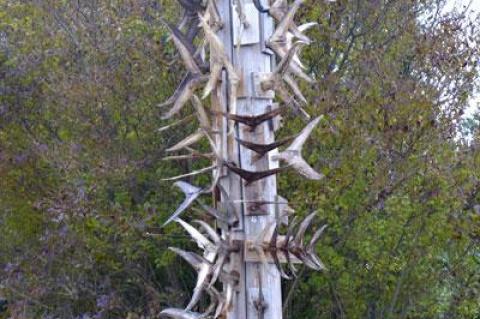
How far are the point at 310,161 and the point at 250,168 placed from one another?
344 cm

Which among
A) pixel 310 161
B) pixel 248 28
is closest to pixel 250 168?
pixel 248 28

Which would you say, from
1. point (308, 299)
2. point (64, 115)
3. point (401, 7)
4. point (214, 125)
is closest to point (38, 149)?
point (64, 115)

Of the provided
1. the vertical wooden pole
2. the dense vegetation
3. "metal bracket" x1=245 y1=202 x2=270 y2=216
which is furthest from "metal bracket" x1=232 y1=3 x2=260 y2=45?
the dense vegetation

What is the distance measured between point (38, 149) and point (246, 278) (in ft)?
14.1

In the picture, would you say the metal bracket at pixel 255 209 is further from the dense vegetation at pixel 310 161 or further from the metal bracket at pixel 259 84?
the dense vegetation at pixel 310 161

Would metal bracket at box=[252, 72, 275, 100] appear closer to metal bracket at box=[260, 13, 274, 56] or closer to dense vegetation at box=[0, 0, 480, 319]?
metal bracket at box=[260, 13, 274, 56]

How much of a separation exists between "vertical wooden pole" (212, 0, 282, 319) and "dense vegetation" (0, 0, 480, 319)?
3.19 m

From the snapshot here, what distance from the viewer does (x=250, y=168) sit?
1.86 metres

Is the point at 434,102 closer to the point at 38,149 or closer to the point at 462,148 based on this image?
the point at 462,148

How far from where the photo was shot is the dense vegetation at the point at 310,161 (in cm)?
525

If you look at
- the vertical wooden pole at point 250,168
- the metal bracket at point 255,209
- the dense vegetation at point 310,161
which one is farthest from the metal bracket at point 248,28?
the dense vegetation at point 310,161

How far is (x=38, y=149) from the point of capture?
233 inches

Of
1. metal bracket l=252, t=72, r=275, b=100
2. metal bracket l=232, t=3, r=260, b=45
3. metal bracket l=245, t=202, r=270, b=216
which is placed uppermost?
metal bracket l=232, t=3, r=260, b=45

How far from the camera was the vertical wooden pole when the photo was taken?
72.9 inches
